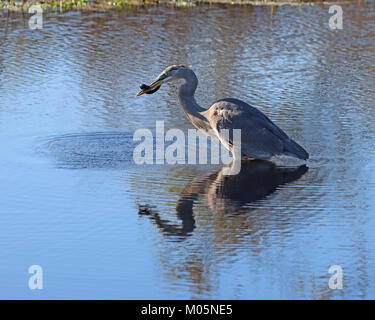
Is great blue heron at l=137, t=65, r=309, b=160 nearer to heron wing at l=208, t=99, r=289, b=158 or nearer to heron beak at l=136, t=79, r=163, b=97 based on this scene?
heron wing at l=208, t=99, r=289, b=158

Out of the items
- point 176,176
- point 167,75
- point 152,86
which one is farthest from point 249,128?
point 152,86

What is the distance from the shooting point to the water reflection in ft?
26.4

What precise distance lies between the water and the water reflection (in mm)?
25

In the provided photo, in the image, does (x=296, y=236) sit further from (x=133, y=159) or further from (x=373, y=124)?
(x=373, y=124)

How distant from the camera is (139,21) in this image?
17438 millimetres

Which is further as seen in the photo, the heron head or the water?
the heron head

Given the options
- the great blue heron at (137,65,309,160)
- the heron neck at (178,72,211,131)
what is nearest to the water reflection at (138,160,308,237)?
the great blue heron at (137,65,309,160)

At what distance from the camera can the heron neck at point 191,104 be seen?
34.2 ft

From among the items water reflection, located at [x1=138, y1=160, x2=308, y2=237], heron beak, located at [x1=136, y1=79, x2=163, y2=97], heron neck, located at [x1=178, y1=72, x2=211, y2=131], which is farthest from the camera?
heron beak, located at [x1=136, y1=79, x2=163, y2=97]

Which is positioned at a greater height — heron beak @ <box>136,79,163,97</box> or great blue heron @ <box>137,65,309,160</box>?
heron beak @ <box>136,79,163,97</box>

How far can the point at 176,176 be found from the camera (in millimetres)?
9273

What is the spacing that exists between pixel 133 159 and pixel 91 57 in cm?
554
